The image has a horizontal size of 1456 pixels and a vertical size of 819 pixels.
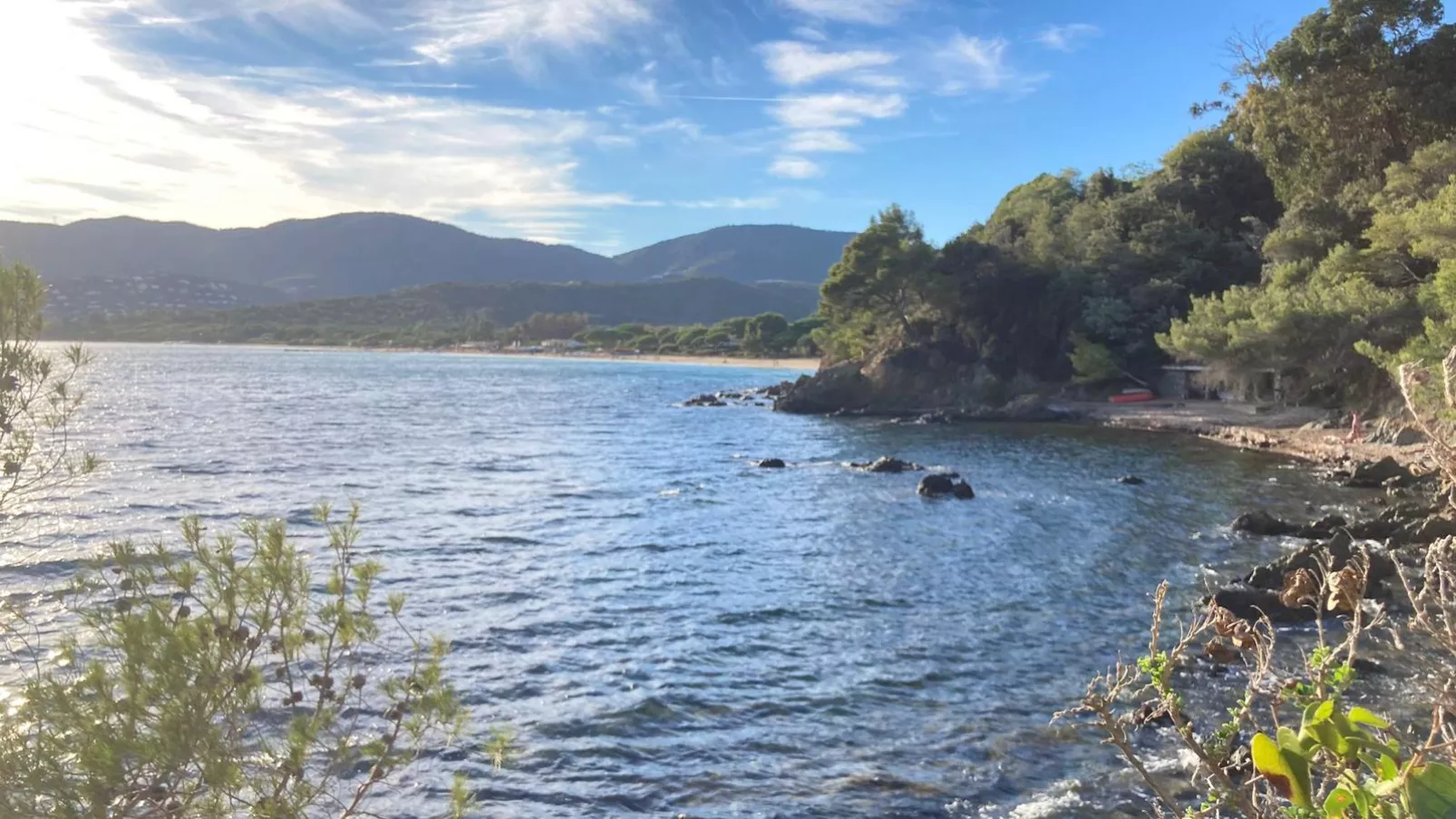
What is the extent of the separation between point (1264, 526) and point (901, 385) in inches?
1512

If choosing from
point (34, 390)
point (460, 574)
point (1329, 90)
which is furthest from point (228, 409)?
point (1329, 90)

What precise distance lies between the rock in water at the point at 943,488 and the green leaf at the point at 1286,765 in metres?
24.2

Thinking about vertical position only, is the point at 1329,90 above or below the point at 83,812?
above

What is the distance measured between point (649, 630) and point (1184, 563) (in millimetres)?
10554

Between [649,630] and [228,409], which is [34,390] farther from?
[228,409]

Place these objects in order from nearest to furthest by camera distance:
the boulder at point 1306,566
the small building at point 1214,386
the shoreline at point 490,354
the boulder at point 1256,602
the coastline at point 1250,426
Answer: the boulder at point 1256,602 < the boulder at point 1306,566 < the coastline at point 1250,426 < the small building at point 1214,386 < the shoreline at point 490,354

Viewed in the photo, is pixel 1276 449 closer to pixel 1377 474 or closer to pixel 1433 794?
pixel 1377 474

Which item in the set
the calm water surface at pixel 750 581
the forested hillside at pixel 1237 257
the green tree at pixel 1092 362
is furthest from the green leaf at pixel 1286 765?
the green tree at pixel 1092 362

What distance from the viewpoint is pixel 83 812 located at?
371 cm

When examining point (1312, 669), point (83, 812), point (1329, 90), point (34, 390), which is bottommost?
point (83, 812)

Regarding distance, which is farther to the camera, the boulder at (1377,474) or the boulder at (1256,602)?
the boulder at (1377,474)

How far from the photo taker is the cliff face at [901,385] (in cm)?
5634

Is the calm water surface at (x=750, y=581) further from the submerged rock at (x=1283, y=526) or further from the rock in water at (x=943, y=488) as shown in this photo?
the submerged rock at (x=1283, y=526)

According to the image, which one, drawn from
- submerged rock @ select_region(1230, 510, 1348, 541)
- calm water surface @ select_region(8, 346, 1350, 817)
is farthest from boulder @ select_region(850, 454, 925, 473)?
submerged rock @ select_region(1230, 510, 1348, 541)
